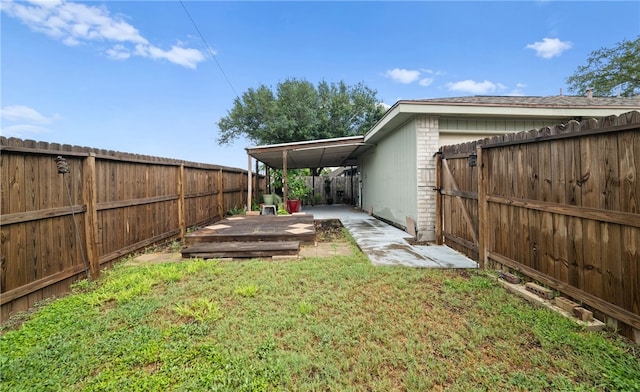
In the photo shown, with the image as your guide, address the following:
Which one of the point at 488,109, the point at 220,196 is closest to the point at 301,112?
the point at 220,196

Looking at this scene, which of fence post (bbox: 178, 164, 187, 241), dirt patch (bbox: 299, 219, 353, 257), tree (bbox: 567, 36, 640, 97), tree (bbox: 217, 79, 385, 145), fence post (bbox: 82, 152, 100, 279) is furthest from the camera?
tree (bbox: 217, 79, 385, 145)

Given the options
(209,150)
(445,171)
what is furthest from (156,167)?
(209,150)

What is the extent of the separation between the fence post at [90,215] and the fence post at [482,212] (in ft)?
17.7

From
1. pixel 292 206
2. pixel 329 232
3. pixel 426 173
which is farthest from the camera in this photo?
pixel 292 206

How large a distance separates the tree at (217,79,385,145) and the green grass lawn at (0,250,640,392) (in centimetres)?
1509

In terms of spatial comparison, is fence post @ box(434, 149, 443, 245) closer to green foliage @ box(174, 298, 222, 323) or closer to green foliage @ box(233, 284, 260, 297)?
green foliage @ box(233, 284, 260, 297)

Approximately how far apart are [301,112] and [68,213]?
15339 millimetres

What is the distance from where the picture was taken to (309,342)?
2146mm

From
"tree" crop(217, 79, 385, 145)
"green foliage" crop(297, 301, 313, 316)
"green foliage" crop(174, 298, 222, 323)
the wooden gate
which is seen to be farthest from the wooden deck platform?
"tree" crop(217, 79, 385, 145)

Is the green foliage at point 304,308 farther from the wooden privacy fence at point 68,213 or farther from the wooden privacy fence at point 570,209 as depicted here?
the wooden privacy fence at point 68,213

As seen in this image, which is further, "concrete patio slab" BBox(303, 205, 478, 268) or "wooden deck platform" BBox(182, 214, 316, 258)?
"wooden deck platform" BBox(182, 214, 316, 258)

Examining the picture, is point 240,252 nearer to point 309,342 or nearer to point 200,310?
point 200,310

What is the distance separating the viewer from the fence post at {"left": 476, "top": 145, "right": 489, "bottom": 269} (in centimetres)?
390

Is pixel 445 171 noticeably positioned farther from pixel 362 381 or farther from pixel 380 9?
pixel 380 9
